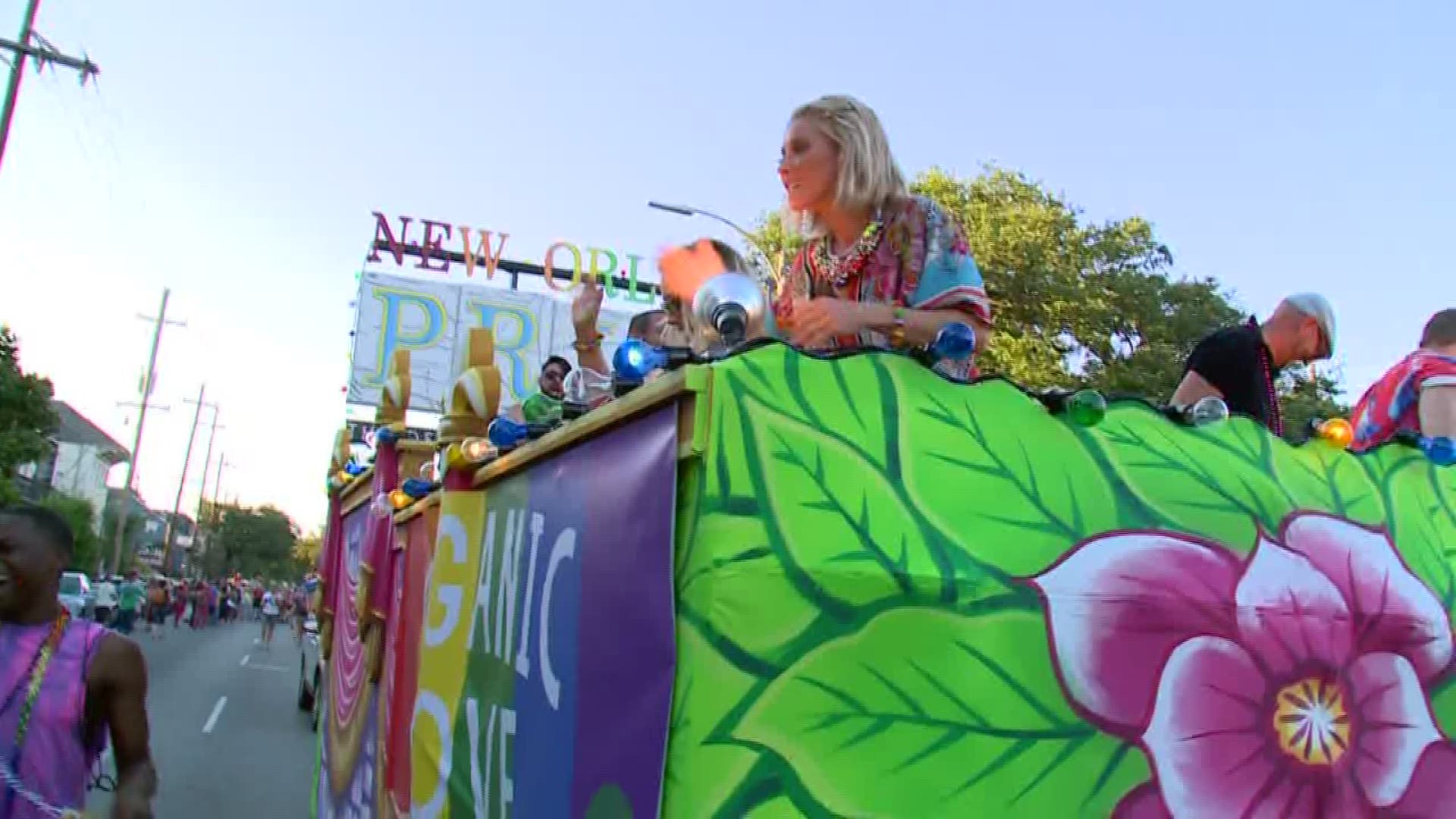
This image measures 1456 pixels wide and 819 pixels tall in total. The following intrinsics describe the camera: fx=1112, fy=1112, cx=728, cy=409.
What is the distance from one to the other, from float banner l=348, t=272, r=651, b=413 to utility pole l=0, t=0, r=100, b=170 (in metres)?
6.19

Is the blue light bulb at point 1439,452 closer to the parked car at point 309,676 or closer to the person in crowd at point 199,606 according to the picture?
the parked car at point 309,676

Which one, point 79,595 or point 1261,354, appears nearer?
point 1261,354

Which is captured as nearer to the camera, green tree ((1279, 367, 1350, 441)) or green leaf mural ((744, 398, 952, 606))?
green leaf mural ((744, 398, 952, 606))

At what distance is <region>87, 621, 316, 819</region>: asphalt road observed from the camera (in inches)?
332

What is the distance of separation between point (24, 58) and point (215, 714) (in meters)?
12.5

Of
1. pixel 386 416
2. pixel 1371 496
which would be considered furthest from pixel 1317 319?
pixel 386 416

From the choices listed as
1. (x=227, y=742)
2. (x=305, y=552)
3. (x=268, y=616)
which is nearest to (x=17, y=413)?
(x=268, y=616)

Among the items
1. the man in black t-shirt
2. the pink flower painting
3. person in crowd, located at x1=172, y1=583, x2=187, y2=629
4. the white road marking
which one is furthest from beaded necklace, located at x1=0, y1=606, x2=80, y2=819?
person in crowd, located at x1=172, y1=583, x2=187, y2=629

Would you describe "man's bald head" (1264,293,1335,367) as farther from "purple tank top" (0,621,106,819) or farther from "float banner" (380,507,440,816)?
"purple tank top" (0,621,106,819)

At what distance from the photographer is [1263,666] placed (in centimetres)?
170

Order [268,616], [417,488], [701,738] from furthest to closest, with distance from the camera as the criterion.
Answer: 1. [268,616]
2. [417,488]
3. [701,738]

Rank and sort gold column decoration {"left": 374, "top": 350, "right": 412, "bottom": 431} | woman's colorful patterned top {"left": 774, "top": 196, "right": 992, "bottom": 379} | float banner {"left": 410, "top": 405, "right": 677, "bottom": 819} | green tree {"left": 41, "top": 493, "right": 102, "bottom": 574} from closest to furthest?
float banner {"left": 410, "top": 405, "right": 677, "bottom": 819}, woman's colorful patterned top {"left": 774, "top": 196, "right": 992, "bottom": 379}, gold column decoration {"left": 374, "top": 350, "right": 412, "bottom": 431}, green tree {"left": 41, "top": 493, "right": 102, "bottom": 574}

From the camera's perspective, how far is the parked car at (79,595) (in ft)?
83.1

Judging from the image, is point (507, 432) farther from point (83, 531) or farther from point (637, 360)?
point (83, 531)
